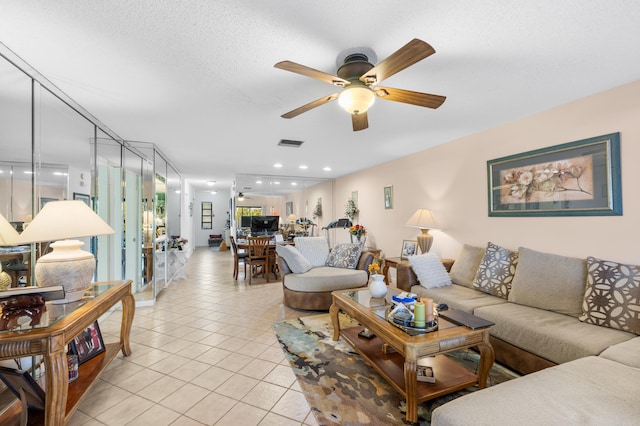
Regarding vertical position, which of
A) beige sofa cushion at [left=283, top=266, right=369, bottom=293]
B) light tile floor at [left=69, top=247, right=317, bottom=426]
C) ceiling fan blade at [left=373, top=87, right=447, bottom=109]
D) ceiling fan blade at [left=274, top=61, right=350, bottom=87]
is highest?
ceiling fan blade at [left=274, top=61, right=350, bottom=87]

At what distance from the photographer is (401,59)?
1.49 metres

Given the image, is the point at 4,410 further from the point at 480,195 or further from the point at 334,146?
the point at 480,195

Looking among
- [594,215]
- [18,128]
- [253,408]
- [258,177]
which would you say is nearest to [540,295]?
[594,215]

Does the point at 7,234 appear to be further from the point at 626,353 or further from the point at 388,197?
the point at 388,197

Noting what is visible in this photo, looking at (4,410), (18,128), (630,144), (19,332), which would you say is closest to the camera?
(19,332)

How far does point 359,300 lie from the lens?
265 cm

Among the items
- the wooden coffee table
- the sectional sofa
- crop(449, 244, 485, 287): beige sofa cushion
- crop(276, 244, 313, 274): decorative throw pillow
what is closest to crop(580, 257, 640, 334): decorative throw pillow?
the sectional sofa

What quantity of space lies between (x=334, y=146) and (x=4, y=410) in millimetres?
4064

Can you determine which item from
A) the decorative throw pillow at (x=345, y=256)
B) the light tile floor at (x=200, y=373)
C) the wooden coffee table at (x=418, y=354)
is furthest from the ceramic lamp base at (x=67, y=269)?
the decorative throw pillow at (x=345, y=256)

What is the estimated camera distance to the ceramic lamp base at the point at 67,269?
1815 millimetres

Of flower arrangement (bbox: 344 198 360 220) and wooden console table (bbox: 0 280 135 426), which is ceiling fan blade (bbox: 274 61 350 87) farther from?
flower arrangement (bbox: 344 198 360 220)

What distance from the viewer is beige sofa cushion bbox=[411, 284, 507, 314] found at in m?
2.62

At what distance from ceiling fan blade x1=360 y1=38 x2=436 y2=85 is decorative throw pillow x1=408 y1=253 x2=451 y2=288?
2.19m

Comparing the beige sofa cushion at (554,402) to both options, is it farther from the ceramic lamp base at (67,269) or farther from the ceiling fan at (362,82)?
the ceramic lamp base at (67,269)
